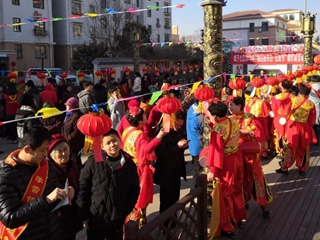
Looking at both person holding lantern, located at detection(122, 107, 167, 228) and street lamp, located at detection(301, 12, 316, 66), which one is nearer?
person holding lantern, located at detection(122, 107, 167, 228)

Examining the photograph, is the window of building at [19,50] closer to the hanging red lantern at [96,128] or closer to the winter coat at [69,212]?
the winter coat at [69,212]

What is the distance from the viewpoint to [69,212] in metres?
3.16

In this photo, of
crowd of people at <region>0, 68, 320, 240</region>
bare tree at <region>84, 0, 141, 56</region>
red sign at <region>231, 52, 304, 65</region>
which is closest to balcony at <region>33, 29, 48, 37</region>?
bare tree at <region>84, 0, 141, 56</region>

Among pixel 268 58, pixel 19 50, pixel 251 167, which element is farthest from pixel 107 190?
pixel 19 50

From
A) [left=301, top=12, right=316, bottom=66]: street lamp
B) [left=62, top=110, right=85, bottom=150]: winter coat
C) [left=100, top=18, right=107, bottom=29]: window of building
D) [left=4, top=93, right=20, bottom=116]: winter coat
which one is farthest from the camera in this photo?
[left=100, top=18, right=107, bottom=29]: window of building

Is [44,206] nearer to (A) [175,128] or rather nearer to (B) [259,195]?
(A) [175,128]

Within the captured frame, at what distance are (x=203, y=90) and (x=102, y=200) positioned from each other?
7.48ft

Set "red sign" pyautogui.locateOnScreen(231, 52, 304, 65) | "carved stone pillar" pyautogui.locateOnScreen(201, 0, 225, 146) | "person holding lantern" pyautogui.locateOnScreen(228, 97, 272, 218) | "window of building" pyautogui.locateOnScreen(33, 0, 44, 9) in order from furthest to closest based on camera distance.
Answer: "window of building" pyautogui.locateOnScreen(33, 0, 44, 9)
"red sign" pyautogui.locateOnScreen(231, 52, 304, 65)
"carved stone pillar" pyautogui.locateOnScreen(201, 0, 225, 146)
"person holding lantern" pyautogui.locateOnScreen(228, 97, 272, 218)

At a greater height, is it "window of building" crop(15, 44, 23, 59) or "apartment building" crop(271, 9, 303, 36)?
"apartment building" crop(271, 9, 303, 36)

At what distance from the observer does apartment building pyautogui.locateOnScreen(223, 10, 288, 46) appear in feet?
178

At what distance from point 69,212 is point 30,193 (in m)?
0.80

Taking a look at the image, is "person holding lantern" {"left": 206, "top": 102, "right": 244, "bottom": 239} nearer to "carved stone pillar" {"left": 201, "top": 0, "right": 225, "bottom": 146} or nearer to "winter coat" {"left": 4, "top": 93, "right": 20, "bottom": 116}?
"carved stone pillar" {"left": 201, "top": 0, "right": 225, "bottom": 146}

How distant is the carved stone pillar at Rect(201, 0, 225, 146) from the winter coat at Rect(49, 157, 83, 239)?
7.58 ft

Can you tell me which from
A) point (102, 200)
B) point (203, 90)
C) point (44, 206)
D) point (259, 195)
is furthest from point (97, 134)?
point (259, 195)
